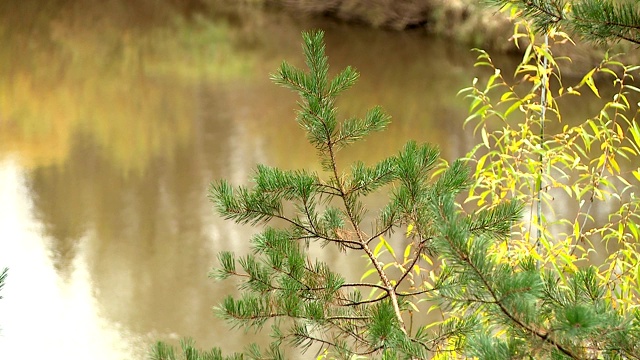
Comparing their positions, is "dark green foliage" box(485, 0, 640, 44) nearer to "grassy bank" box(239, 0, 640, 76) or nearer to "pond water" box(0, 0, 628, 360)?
"pond water" box(0, 0, 628, 360)

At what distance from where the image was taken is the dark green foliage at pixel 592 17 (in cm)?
83

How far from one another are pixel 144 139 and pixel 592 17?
4530 mm

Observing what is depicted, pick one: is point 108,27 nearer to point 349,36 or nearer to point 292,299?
point 349,36

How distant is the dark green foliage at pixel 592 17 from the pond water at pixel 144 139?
7.67ft

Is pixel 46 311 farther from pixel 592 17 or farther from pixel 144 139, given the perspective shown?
pixel 592 17

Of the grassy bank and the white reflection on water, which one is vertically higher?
the grassy bank

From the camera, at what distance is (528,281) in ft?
2.71

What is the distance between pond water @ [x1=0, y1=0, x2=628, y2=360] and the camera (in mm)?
3324

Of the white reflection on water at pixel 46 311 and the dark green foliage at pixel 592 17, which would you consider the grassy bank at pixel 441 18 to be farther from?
the dark green foliage at pixel 592 17

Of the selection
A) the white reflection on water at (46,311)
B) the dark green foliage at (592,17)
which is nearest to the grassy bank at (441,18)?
the white reflection on water at (46,311)

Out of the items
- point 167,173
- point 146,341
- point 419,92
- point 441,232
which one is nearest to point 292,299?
point 441,232

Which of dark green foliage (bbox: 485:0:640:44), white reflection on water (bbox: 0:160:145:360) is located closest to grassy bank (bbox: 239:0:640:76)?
white reflection on water (bbox: 0:160:145:360)

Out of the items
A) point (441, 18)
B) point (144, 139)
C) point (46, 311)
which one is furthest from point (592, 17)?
point (441, 18)

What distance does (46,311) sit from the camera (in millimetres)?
3326
